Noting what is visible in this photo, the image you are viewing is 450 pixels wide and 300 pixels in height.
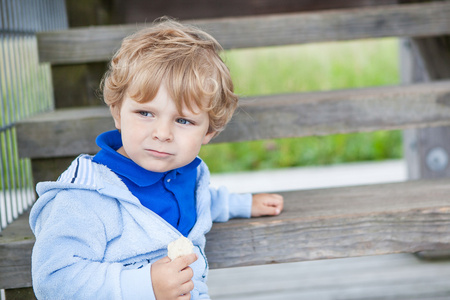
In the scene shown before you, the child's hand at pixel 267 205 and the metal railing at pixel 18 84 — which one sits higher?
the metal railing at pixel 18 84

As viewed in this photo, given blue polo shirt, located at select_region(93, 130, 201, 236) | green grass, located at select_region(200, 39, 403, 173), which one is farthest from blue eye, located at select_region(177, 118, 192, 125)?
green grass, located at select_region(200, 39, 403, 173)

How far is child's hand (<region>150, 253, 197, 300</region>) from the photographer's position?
113 centimetres

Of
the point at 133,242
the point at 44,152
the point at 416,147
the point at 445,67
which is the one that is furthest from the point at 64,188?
the point at 416,147

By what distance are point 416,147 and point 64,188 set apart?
2.17 m

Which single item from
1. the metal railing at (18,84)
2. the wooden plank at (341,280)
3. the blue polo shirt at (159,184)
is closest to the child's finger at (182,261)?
the blue polo shirt at (159,184)

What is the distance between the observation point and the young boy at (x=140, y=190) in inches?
44.2

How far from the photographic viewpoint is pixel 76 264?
1.12 meters

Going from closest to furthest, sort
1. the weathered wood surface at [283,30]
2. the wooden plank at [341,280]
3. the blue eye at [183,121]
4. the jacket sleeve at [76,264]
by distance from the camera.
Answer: the jacket sleeve at [76,264], the blue eye at [183,121], the weathered wood surface at [283,30], the wooden plank at [341,280]

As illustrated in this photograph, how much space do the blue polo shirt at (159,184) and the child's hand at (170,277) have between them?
157 millimetres

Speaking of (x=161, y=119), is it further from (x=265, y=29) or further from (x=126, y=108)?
(x=265, y=29)

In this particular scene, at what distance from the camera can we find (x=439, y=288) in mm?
2475

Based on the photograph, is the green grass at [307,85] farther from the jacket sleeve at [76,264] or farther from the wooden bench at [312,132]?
the jacket sleeve at [76,264]

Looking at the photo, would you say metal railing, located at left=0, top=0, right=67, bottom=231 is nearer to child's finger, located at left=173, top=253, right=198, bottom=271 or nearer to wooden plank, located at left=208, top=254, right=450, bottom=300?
child's finger, located at left=173, top=253, right=198, bottom=271

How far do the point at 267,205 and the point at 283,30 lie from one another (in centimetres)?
76
